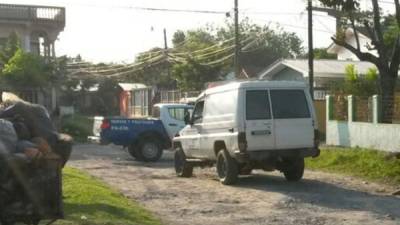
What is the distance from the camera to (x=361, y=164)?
1755 centimetres

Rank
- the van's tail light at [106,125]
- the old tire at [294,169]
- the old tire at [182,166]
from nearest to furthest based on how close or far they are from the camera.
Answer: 1. the old tire at [294,169]
2. the old tire at [182,166]
3. the van's tail light at [106,125]

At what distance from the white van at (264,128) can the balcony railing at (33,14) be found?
22840mm

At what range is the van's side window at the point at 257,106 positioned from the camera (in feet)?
47.6

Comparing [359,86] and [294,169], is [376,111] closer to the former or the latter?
[359,86]

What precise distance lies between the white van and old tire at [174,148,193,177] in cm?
194

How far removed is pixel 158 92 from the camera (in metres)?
49.4

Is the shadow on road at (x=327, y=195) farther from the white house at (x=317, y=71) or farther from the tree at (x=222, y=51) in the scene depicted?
the tree at (x=222, y=51)

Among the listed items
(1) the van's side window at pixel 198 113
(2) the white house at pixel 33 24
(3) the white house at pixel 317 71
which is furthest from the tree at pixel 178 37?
(1) the van's side window at pixel 198 113

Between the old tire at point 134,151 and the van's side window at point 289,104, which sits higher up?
the van's side window at point 289,104

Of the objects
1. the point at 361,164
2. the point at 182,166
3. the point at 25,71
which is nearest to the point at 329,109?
the point at 361,164

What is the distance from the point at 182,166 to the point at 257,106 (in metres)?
3.57

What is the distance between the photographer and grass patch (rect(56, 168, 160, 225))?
31.4ft

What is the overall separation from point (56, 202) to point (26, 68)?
78.5ft

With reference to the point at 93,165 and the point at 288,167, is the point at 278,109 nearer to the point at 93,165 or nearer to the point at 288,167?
the point at 288,167
